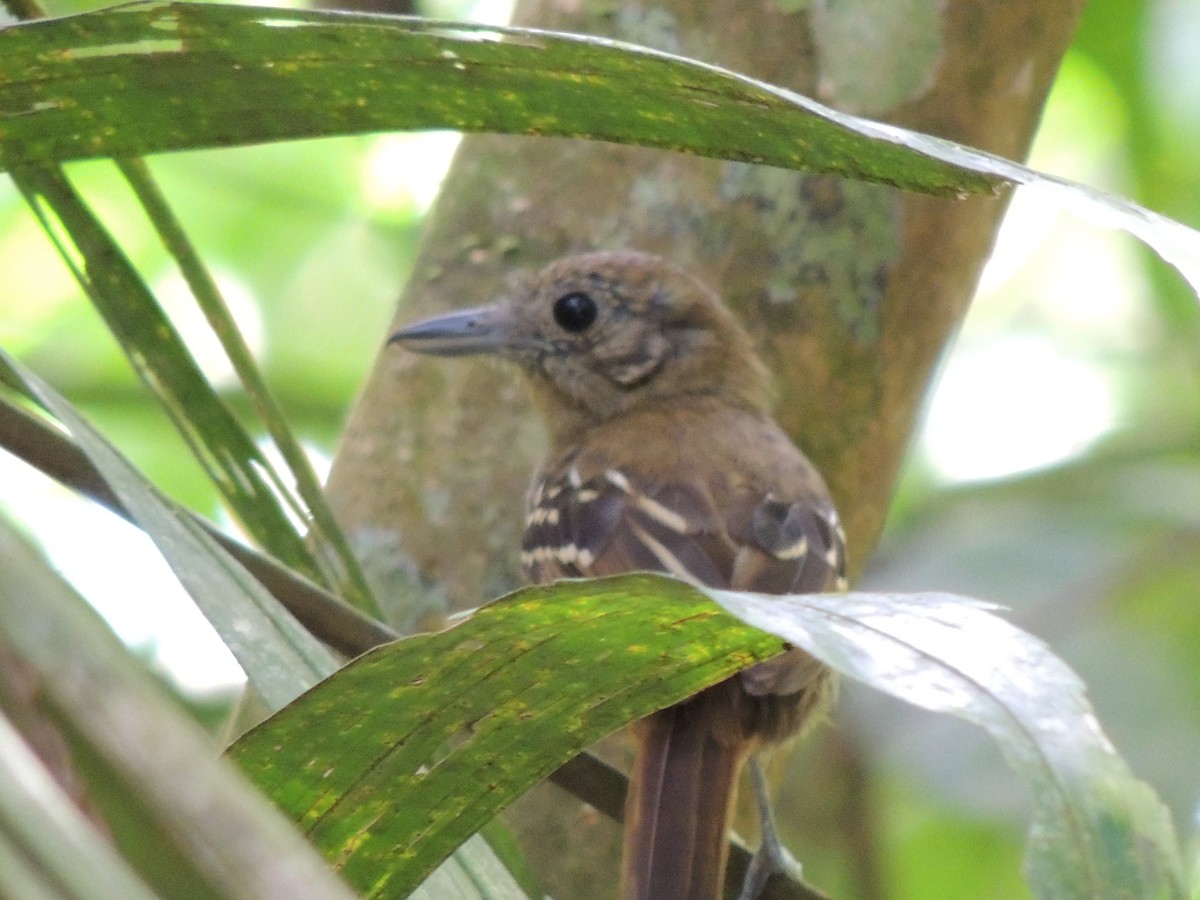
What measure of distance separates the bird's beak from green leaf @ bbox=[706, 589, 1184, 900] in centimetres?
196

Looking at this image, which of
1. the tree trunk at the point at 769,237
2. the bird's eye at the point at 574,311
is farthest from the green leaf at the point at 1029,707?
the bird's eye at the point at 574,311

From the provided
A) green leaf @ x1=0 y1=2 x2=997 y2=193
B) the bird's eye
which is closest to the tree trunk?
the bird's eye

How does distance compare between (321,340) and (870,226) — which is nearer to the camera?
(870,226)

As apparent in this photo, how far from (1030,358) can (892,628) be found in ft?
15.3

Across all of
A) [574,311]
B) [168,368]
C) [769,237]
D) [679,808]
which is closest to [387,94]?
[168,368]

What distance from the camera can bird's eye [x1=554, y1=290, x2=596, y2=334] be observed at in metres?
3.45

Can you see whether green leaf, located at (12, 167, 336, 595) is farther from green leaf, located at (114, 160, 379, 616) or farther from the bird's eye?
the bird's eye

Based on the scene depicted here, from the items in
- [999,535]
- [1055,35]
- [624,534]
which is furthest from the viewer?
[999,535]

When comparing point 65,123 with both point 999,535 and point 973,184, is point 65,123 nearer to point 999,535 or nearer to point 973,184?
point 973,184

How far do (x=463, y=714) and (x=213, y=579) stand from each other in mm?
212

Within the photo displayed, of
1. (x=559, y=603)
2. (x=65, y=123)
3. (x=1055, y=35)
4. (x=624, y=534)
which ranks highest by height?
(x=1055, y=35)

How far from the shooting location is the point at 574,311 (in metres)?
3.54

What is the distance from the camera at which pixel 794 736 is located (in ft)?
9.21

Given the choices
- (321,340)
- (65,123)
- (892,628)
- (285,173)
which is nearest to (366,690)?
(892,628)
